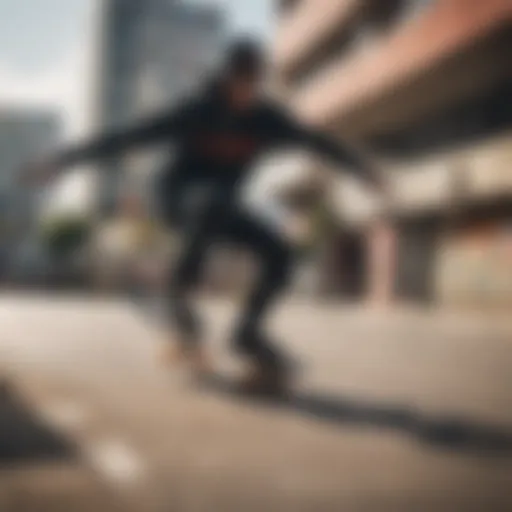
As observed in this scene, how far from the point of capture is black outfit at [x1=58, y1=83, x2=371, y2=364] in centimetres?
172

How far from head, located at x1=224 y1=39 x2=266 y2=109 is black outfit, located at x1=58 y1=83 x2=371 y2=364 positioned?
0.07ft

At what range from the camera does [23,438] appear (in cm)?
180

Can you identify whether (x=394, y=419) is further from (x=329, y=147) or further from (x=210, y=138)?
(x=210, y=138)

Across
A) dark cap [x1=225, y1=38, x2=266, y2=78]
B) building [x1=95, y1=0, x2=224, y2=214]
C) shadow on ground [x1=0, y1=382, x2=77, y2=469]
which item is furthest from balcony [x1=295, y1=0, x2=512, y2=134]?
shadow on ground [x1=0, y1=382, x2=77, y2=469]

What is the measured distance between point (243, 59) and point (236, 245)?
36 cm

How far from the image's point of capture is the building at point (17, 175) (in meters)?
1.66

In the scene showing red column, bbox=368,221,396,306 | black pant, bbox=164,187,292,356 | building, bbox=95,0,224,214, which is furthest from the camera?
red column, bbox=368,221,396,306

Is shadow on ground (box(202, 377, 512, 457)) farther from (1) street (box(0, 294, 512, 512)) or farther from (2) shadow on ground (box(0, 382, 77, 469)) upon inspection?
(2) shadow on ground (box(0, 382, 77, 469))

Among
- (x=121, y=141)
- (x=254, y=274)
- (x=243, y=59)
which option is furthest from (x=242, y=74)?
(x=254, y=274)

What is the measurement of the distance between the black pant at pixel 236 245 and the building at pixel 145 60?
135 millimetres

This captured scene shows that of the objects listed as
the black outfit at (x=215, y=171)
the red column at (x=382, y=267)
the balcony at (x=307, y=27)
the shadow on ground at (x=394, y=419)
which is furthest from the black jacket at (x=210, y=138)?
the shadow on ground at (x=394, y=419)

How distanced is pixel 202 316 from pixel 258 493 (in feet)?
1.18

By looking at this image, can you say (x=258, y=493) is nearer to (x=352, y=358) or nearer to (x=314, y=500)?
(x=314, y=500)

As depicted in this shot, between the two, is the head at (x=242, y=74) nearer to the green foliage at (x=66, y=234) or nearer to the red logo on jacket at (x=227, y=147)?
the red logo on jacket at (x=227, y=147)
